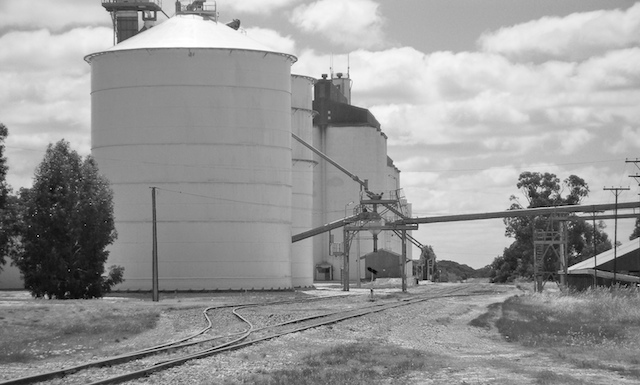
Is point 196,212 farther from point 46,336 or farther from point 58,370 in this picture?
point 58,370

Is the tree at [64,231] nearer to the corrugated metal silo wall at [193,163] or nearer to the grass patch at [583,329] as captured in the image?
the corrugated metal silo wall at [193,163]

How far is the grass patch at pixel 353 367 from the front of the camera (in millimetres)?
16266

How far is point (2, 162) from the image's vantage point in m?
42.9

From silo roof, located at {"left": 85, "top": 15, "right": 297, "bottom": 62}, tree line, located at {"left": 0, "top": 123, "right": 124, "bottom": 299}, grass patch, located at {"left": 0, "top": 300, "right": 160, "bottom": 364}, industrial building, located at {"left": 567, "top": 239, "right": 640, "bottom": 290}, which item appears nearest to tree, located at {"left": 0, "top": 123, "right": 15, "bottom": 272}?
tree line, located at {"left": 0, "top": 123, "right": 124, "bottom": 299}

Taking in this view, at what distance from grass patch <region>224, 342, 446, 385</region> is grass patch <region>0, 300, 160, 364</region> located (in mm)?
5784

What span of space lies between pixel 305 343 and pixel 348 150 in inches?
2985

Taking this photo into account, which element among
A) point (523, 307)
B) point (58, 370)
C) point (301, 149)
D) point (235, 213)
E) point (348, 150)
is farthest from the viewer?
point (348, 150)

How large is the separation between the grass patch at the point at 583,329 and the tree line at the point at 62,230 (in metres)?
20.8

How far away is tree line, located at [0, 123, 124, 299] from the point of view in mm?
48719

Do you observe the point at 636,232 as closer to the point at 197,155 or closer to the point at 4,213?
the point at 197,155

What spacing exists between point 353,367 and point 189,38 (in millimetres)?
46884

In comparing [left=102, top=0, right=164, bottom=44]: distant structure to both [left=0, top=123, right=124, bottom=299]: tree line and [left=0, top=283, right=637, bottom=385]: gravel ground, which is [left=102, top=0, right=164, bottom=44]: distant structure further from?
[left=0, top=283, right=637, bottom=385]: gravel ground

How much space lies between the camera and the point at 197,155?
60.0 metres

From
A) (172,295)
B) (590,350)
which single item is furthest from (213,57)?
(590,350)
